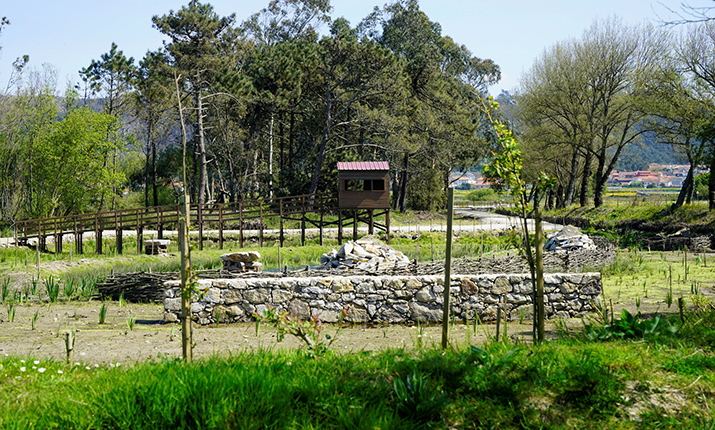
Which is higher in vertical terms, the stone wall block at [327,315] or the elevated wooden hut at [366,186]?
the elevated wooden hut at [366,186]

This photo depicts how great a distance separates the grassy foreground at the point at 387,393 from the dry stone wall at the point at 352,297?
5.28 meters

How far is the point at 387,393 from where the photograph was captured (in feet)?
13.8

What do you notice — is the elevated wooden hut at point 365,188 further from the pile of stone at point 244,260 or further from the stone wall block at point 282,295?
the stone wall block at point 282,295

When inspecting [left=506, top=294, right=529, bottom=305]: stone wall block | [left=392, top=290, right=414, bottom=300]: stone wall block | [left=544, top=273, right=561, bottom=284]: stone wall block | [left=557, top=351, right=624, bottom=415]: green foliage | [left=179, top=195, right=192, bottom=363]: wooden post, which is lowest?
[left=506, top=294, right=529, bottom=305]: stone wall block

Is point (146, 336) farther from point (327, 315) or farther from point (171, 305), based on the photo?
point (327, 315)

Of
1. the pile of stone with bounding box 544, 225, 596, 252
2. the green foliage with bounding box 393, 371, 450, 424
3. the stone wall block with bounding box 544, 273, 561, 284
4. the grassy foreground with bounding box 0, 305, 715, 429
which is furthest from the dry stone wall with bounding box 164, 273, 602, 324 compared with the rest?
the pile of stone with bounding box 544, 225, 596, 252

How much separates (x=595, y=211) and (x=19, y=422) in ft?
121

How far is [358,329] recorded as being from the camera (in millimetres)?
9898

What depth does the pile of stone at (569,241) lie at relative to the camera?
17438mm

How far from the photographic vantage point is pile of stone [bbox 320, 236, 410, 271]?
16.4 meters

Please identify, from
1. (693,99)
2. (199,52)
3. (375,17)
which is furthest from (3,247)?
(375,17)

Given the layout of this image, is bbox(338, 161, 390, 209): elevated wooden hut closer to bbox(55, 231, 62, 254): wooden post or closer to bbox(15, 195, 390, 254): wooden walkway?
bbox(15, 195, 390, 254): wooden walkway

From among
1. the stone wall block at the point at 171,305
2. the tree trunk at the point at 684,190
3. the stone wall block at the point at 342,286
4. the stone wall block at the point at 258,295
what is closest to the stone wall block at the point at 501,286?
the stone wall block at the point at 342,286

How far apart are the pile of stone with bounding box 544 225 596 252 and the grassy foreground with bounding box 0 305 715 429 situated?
12.9m
